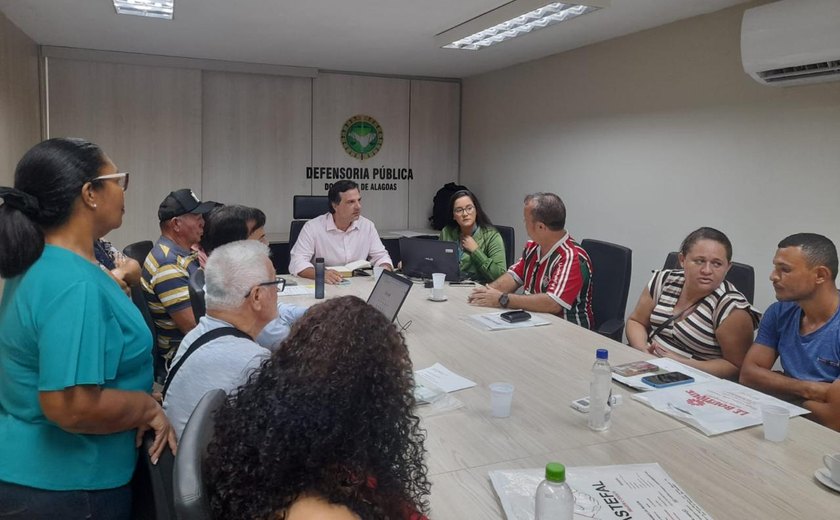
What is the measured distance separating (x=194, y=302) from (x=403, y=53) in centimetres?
385

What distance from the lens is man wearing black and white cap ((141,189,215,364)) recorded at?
256cm

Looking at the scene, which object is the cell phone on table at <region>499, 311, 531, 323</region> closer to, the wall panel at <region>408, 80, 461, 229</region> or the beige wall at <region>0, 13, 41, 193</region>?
the beige wall at <region>0, 13, 41, 193</region>

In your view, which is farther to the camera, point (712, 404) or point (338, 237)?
point (338, 237)

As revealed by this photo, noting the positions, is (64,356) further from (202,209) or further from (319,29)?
(319,29)

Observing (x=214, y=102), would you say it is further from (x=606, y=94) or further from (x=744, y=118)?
(x=744, y=118)

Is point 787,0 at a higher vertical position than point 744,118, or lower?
higher

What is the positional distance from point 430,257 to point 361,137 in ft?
10.9

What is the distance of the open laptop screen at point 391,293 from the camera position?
2.67 meters

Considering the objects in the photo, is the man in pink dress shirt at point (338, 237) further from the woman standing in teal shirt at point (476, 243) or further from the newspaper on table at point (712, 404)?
the newspaper on table at point (712, 404)

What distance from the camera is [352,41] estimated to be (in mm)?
4953

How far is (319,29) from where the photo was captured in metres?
4.52

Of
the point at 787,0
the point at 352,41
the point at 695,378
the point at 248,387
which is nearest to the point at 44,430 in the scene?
the point at 248,387

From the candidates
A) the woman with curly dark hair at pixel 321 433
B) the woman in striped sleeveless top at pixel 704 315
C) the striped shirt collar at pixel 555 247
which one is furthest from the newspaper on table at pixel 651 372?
the woman with curly dark hair at pixel 321 433

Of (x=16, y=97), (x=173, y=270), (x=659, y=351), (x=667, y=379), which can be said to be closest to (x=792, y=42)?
(x=659, y=351)
